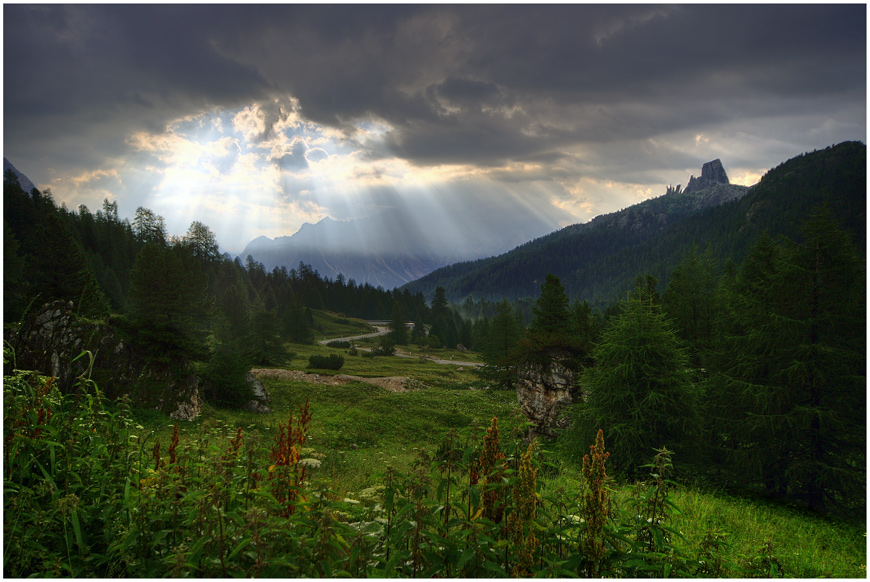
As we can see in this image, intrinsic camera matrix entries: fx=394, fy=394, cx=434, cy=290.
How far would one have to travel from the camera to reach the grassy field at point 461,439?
5.23 m

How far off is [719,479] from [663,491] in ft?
39.1

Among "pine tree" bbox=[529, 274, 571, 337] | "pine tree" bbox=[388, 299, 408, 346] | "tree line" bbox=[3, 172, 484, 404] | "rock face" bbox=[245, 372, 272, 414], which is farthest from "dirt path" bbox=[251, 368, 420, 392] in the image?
"pine tree" bbox=[388, 299, 408, 346]

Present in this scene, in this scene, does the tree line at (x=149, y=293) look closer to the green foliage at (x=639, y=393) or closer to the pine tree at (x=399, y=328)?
the green foliage at (x=639, y=393)

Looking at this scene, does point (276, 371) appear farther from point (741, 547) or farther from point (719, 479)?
point (741, 547)

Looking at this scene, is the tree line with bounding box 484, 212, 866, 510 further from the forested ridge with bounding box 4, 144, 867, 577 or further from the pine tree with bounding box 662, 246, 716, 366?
the pine tree with bounding box 662, 246, 716, 366

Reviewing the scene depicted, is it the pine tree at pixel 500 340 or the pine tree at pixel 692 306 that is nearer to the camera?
the pine tree at pixel 692 306

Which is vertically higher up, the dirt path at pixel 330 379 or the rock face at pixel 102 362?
the rock face at pixel 102 362

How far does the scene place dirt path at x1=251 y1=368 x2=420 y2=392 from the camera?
34.5 meters

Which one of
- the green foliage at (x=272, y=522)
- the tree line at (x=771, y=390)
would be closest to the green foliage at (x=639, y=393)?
the tree line at (x=771, y=390)

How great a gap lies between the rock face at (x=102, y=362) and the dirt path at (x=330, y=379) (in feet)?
54.6

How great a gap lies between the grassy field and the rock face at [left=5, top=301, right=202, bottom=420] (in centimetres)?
113

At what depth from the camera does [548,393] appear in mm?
21141

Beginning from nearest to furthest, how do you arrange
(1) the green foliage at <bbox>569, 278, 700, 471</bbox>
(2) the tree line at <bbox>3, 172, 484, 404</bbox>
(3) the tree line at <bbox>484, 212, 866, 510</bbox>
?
(3) the tree line at <bbox>484, 212, 866, 510</bbox>
(1) the green foliage at <bbox>569, 278, 700, 471</bbox>
(2) the tree line at <bbox>3, 172, 484, 404</bbox>

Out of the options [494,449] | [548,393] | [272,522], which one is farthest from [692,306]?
[272,522]
